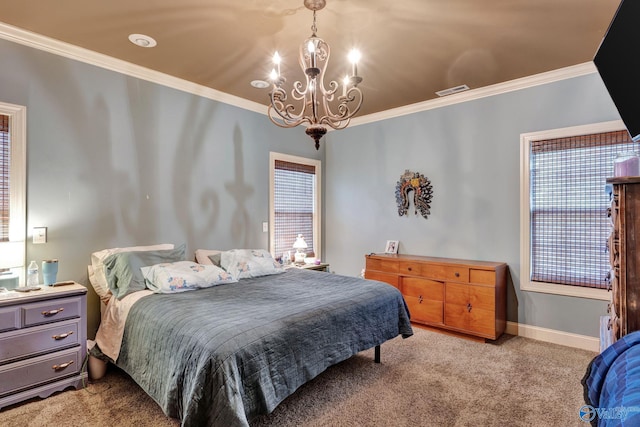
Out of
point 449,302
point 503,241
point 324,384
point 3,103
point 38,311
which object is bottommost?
point 324,384

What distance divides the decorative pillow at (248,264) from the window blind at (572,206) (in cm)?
282

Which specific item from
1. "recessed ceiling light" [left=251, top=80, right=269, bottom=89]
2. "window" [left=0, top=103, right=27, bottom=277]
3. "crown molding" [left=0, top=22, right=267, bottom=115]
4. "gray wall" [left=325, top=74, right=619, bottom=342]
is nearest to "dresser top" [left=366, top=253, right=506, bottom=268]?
"gray wall" [left=325, top=74, right=619, bottom=342]

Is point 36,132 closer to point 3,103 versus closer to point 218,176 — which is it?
point 3,103

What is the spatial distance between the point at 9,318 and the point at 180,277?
3.55 feet

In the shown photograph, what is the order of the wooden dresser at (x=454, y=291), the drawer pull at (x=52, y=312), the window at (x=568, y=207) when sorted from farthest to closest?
the wooden dresser at (x=454, y=291)
the window at (x=568, y=207)
the drawer pull at (x=52, y=312)

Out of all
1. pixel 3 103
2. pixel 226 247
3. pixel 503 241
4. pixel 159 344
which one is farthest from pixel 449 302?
pixel 3 103

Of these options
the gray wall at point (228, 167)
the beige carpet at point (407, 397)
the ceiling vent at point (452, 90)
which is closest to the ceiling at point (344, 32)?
the ceiling vent at point (452, 90)

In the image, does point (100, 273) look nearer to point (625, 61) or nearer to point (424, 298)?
point (424, 298)

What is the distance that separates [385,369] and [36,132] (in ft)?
11.5

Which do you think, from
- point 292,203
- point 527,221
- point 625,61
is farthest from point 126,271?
point 527,221

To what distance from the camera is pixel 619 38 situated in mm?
1692

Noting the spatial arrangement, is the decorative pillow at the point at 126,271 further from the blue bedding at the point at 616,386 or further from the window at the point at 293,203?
the blue bedding at the point at 616,386

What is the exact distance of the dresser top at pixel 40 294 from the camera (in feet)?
7.46

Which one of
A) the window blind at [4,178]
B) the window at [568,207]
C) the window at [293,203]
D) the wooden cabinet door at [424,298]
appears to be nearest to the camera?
the window blind at [4,178]
